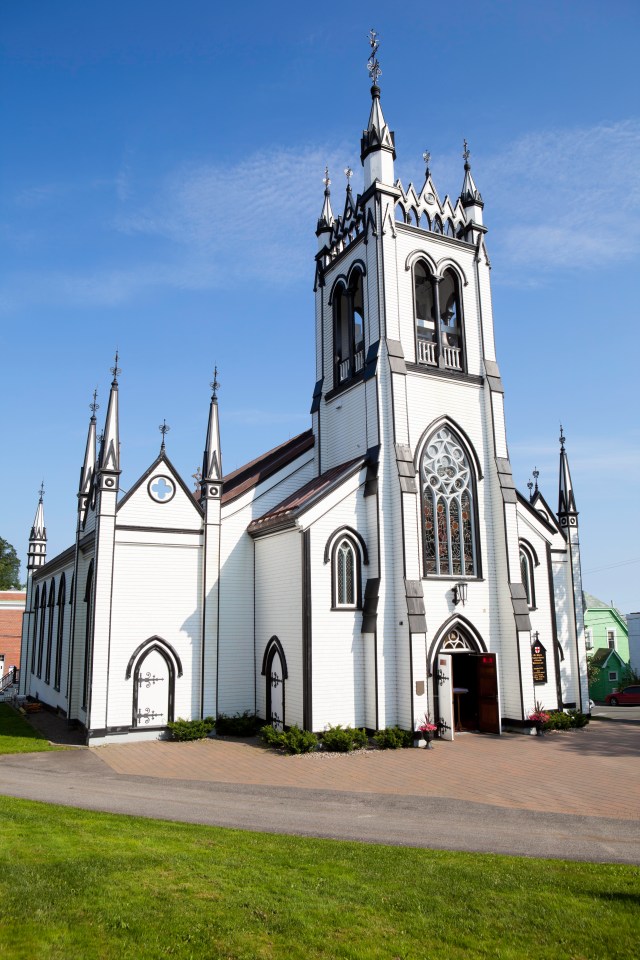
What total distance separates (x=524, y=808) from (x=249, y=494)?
1555 cm

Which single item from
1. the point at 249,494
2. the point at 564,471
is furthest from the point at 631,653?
the point at 249,494

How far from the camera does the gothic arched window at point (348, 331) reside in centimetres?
2641

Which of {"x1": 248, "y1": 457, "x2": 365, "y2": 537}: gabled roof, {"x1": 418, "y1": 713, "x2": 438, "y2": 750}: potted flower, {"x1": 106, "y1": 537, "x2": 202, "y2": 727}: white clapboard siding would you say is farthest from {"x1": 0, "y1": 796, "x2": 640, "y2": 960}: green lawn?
{"x1": 248, "y1": 457, "x2": 365, "y2": 537}: gabled roof

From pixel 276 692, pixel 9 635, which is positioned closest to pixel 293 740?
pixel 276 692

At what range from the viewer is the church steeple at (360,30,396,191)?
25547mm

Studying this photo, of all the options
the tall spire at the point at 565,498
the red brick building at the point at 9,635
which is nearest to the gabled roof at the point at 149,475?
the tall spire at the point at 565,498

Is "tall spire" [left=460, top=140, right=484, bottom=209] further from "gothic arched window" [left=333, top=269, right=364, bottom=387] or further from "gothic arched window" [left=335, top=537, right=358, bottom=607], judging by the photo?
"gothic arched window" [left=335, top=537, right=358, bottom=607]

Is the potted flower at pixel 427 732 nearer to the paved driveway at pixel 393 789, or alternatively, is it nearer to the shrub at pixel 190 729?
the paved driveway at pixel 393 789

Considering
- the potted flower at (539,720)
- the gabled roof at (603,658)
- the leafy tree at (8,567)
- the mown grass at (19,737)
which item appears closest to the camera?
the mown grass at (19,737)

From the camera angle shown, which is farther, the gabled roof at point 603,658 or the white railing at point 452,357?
the gabled roof at point 603,658

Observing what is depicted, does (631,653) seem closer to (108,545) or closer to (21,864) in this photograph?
(108,545)

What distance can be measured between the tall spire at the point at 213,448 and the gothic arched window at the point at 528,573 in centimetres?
1250

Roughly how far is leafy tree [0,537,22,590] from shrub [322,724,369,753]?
294 feet

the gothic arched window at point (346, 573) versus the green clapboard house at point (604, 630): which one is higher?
the gothic arched window at point (346, 573)
